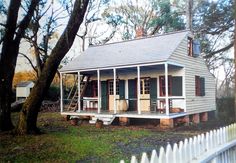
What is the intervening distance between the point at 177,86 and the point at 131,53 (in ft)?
9.10

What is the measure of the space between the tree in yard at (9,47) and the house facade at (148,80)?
5.51 m

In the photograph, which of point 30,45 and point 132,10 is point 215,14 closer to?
point 132,10

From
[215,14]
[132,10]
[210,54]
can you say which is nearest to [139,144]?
[215,14]

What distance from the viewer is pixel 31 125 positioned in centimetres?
867

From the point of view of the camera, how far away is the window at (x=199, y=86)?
588 inches

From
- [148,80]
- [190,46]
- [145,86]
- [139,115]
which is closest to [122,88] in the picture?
[145,86]

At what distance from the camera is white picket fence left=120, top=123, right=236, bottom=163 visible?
2.46 meters

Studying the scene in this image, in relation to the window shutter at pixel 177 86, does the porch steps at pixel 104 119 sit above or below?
below

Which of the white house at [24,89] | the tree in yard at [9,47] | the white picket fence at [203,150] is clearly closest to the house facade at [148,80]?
the tree in yard at [9,47]

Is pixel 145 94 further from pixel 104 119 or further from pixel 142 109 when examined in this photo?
pixel 104 119

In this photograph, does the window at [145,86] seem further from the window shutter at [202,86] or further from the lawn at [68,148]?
the lawn at [68,148]

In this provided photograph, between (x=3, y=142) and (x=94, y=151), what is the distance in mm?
2568

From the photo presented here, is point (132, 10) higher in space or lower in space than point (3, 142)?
higher

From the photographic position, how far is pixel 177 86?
45.0 feet
